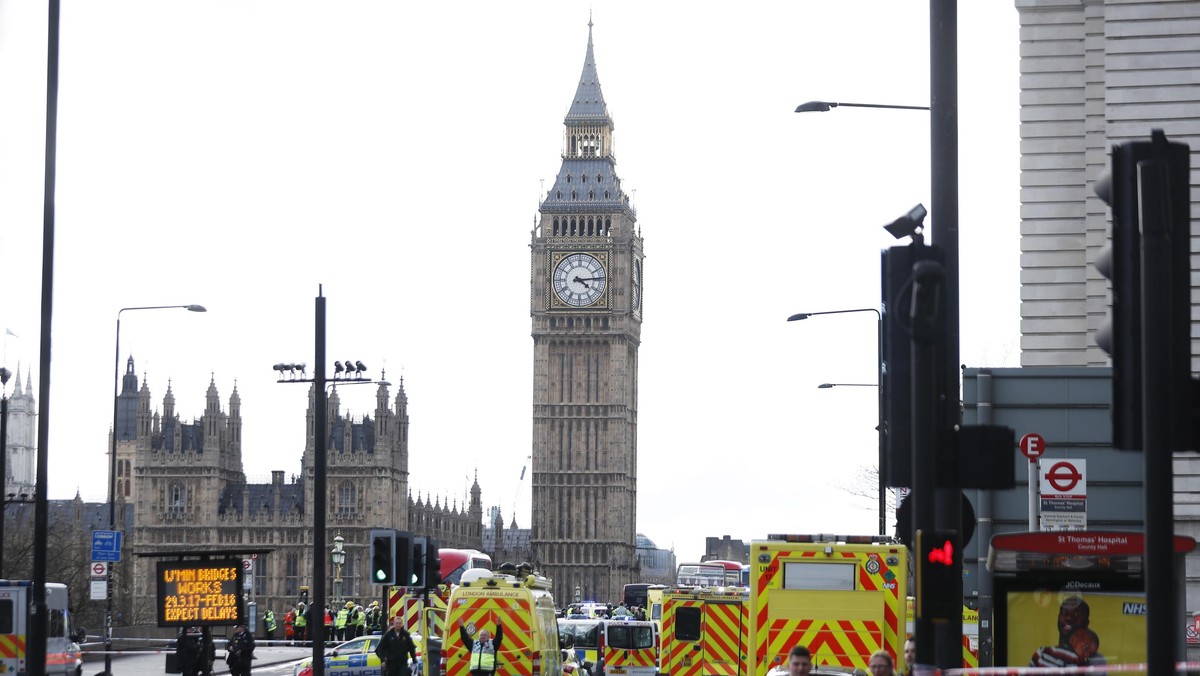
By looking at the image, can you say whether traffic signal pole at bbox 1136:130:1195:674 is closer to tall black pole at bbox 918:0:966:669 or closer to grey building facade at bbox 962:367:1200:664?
tall black pole at bbox 918:0:966:669

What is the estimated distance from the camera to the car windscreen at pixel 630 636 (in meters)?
33.9

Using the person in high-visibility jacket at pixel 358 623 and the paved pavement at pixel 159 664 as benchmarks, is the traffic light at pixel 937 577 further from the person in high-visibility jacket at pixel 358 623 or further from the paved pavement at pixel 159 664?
the person in high-visibility jacket at pixel 358 623

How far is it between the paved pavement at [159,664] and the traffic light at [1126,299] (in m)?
33.9

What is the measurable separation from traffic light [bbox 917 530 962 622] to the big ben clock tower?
387ft

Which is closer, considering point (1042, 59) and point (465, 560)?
point (1042, 59)

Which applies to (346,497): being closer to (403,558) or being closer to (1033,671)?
(403,558)

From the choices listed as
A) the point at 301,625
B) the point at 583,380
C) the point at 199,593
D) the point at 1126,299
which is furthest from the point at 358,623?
the point at 583,380

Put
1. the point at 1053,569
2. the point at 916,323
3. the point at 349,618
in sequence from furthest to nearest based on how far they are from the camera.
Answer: the point at 349,618, the point at 1053,569, the point at 916,323

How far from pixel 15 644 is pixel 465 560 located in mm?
37540

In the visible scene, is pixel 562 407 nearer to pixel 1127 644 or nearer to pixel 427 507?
pixel 427 507

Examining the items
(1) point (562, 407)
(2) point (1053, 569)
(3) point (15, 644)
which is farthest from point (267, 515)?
(2) point (1053, 569)

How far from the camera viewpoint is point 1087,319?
93.5 ft

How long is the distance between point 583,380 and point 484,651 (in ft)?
349

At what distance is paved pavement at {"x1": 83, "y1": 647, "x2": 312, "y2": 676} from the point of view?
139 feet
